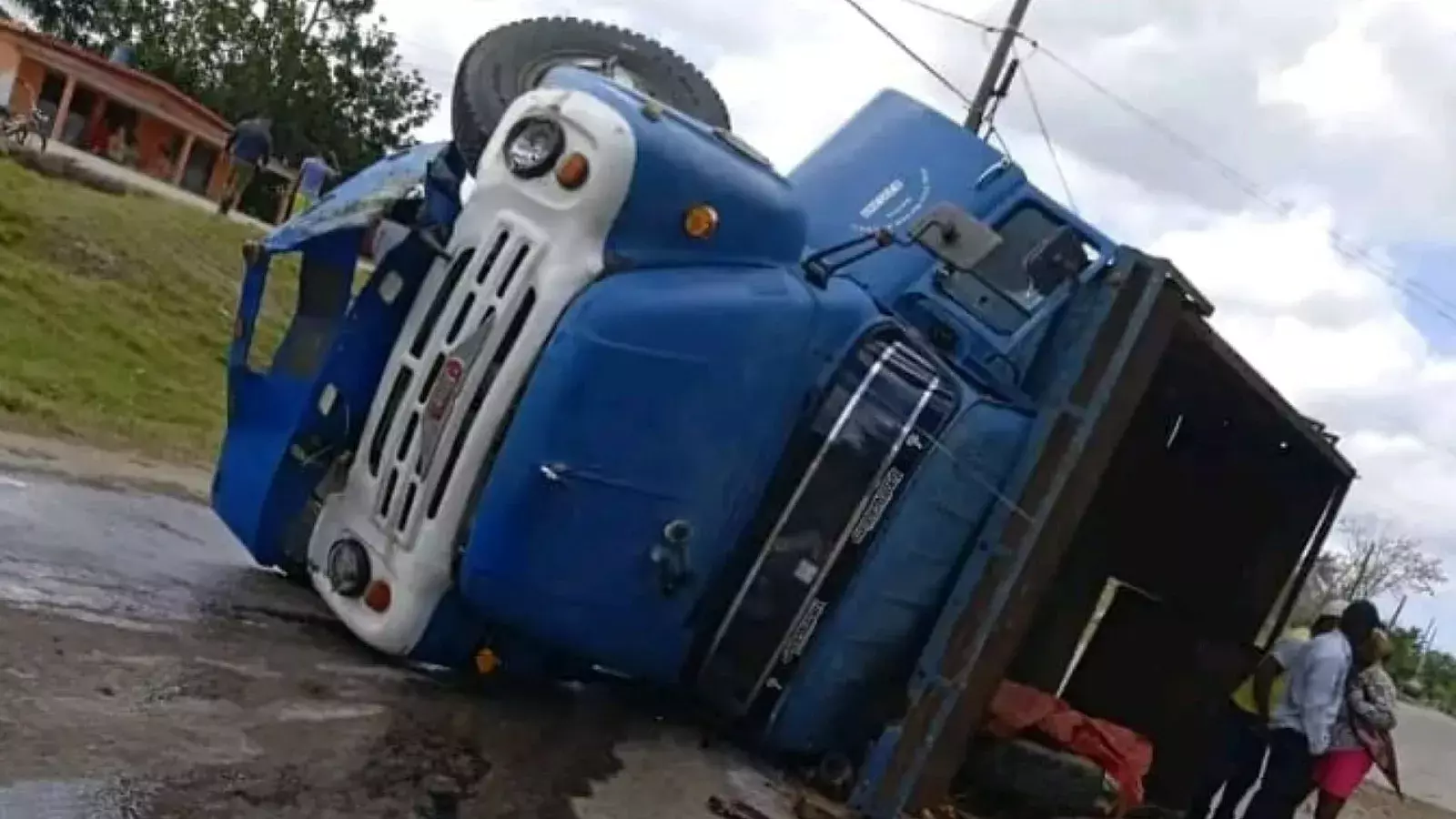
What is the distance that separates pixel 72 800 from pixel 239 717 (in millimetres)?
991

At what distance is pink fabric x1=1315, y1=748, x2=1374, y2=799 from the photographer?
305 inches

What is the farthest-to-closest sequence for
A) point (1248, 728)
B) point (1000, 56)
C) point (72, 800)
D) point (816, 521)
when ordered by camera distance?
1. point (1000, 56)
2. point (1248, 728)
3. point (816, 521)
4. point (72, 800)

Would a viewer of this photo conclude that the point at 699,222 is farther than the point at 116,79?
No

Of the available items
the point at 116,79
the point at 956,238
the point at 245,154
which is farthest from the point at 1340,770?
the point at 116,79

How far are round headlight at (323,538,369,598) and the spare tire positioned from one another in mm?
1340

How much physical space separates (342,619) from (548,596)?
2.45ft

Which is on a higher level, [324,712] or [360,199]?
[360,199]

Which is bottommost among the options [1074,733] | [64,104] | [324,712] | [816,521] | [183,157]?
[183,157]

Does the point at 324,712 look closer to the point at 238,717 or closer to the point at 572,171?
the point at 238,717

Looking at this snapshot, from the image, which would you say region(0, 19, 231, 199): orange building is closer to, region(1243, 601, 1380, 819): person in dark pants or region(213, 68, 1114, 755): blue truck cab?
region(1243, 601, 1380, 819): person in dark pants

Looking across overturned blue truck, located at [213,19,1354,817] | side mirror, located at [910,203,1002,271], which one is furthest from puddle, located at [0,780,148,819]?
side mirror, located at [910,203,1002,271]

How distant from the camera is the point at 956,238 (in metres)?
6.16

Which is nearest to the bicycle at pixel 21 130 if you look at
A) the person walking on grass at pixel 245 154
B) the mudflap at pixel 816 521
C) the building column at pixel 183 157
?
the person walking on grass at pixel 245 154

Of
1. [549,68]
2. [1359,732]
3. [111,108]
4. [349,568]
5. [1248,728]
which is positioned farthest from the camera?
[111,108]
